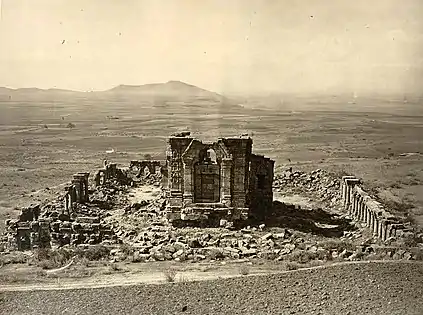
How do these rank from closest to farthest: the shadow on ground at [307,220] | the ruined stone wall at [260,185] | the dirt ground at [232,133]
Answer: the dirt ground at [232,133]
the shadow on ground at [307,220]
the ruined stone wall at [260,185]

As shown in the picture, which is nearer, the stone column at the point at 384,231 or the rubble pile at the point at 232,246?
the rubble pile at the point at 232,246

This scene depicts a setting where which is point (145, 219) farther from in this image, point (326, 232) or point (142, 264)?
point (326, 232)

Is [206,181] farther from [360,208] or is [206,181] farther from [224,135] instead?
[360,208]

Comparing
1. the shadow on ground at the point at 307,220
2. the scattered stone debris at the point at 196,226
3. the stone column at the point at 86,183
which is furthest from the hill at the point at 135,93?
the stone column at the point at 86,183

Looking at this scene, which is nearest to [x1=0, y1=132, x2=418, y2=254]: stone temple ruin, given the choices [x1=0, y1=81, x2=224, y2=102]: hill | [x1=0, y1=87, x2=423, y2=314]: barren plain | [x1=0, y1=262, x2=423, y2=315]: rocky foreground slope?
[x1=0, y1=87, x2=423, y2=314]: barren plain

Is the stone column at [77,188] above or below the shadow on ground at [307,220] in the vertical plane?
above

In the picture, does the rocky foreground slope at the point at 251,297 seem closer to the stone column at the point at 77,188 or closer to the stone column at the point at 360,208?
the stone column at the point at 360,208

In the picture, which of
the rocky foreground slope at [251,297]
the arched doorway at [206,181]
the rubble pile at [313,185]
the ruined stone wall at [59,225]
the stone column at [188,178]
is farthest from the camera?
the rubble pile at [313,185]
